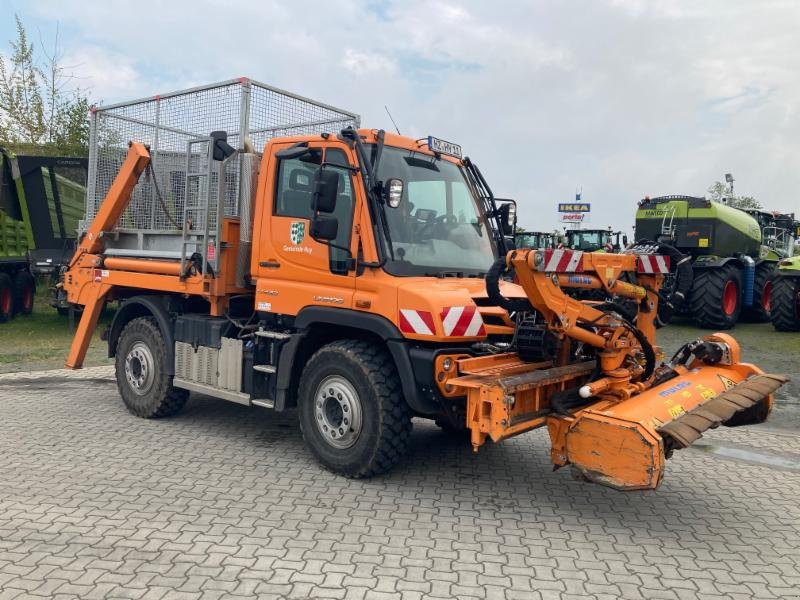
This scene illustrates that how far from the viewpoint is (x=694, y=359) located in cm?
534

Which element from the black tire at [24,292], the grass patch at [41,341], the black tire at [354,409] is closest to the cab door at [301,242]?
the black tire at [354,409]

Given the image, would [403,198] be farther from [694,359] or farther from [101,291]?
[101,291]

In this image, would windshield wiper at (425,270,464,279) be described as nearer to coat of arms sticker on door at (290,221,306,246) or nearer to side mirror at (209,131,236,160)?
coat of arms sticker on door at (290,221,306,246)

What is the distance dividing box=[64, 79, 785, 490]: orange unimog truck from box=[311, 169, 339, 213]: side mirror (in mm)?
14

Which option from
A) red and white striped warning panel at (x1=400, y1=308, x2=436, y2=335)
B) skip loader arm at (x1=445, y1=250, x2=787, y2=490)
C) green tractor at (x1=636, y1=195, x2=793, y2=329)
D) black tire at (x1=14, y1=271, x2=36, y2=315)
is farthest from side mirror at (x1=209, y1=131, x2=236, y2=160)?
black tire at (x1=14, y1=271, x2=36, y2=315)

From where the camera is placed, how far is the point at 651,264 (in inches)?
200

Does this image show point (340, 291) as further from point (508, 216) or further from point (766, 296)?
point (766, 296)

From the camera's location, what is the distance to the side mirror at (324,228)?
4918 mm

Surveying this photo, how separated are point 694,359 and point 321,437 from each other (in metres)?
3.03

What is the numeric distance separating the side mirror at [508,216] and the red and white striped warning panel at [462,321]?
1.48 m

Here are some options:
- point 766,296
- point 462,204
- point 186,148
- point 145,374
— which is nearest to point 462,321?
point 462,204

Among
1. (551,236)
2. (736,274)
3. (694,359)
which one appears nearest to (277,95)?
(694,359)

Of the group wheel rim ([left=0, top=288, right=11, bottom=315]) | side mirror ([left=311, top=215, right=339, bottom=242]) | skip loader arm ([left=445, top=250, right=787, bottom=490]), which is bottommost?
wheel rim ([left=0, top=288, right=11, bottom=315])

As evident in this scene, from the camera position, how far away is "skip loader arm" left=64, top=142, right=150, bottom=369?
7082 millimetres
